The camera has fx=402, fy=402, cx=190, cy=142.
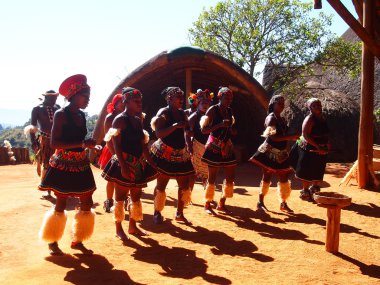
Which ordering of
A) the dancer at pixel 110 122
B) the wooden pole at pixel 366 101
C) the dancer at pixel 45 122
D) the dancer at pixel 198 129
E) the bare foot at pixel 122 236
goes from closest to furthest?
1. the bare foot at pixel 122 236
2. the dancer at pixel 110 122
3. the dancer at pixel 198 129
4. the dancer at pixel 45 122
5. the wooden pole at pixel 366 101

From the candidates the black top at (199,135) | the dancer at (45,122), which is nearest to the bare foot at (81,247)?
the dancer at (45,122)

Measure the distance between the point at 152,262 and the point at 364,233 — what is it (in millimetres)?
2964

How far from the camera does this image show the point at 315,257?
425cm

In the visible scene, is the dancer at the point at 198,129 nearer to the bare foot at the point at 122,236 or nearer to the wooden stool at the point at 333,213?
the bare foot at the point at 122,236

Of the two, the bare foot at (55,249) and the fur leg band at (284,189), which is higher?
the fur leg band at (284,189)

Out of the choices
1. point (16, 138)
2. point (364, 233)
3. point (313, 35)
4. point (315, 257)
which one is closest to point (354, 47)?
point (313, 35)

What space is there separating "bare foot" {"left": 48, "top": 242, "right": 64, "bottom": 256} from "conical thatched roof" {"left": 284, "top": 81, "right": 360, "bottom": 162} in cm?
1254

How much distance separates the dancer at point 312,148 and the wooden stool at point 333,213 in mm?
2612

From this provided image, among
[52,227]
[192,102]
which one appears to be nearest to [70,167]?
[52,227]

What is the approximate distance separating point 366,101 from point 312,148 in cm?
258

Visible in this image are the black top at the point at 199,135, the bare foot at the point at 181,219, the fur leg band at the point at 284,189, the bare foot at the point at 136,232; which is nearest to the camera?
the bare foot at the point at 136,232

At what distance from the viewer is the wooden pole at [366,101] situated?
883cm

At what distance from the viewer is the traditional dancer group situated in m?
4.16

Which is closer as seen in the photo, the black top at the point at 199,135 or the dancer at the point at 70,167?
the dancer at the point at 70,167
